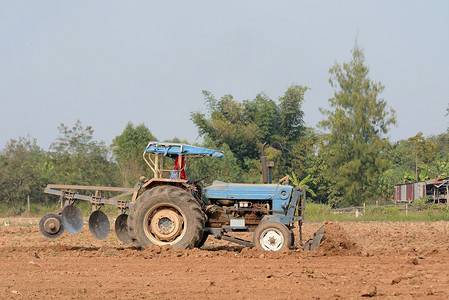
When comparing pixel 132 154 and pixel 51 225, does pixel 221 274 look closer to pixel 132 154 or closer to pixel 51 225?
pixel 51 225

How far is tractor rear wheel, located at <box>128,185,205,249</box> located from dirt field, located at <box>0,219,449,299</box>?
0.46 m

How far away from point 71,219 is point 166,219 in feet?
7.27

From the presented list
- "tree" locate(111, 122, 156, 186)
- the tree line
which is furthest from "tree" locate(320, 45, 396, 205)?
"tree" locate(111, 122, 156, 186)

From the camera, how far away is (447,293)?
289 inches

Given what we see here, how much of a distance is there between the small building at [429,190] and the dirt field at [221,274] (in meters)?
25.0

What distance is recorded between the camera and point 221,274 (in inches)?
357

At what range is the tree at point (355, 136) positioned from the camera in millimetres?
40688

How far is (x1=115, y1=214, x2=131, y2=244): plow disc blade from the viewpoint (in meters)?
13.0

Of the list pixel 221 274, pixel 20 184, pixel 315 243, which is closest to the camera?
pixel 221 274

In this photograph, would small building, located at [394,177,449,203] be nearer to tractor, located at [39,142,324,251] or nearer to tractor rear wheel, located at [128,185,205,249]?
tractor, located at [39,142,324,251]

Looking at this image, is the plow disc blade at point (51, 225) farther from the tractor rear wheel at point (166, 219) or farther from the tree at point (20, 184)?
the tree at point (20, 184)

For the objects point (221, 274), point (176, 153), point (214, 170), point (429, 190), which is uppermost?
point (214, 170)

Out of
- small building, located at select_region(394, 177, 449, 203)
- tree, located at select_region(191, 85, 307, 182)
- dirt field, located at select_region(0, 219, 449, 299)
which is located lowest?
dirt field, located at select_region(0, 219, 449, 299)

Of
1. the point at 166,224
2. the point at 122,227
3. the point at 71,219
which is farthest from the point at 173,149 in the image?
the point at 71,219
